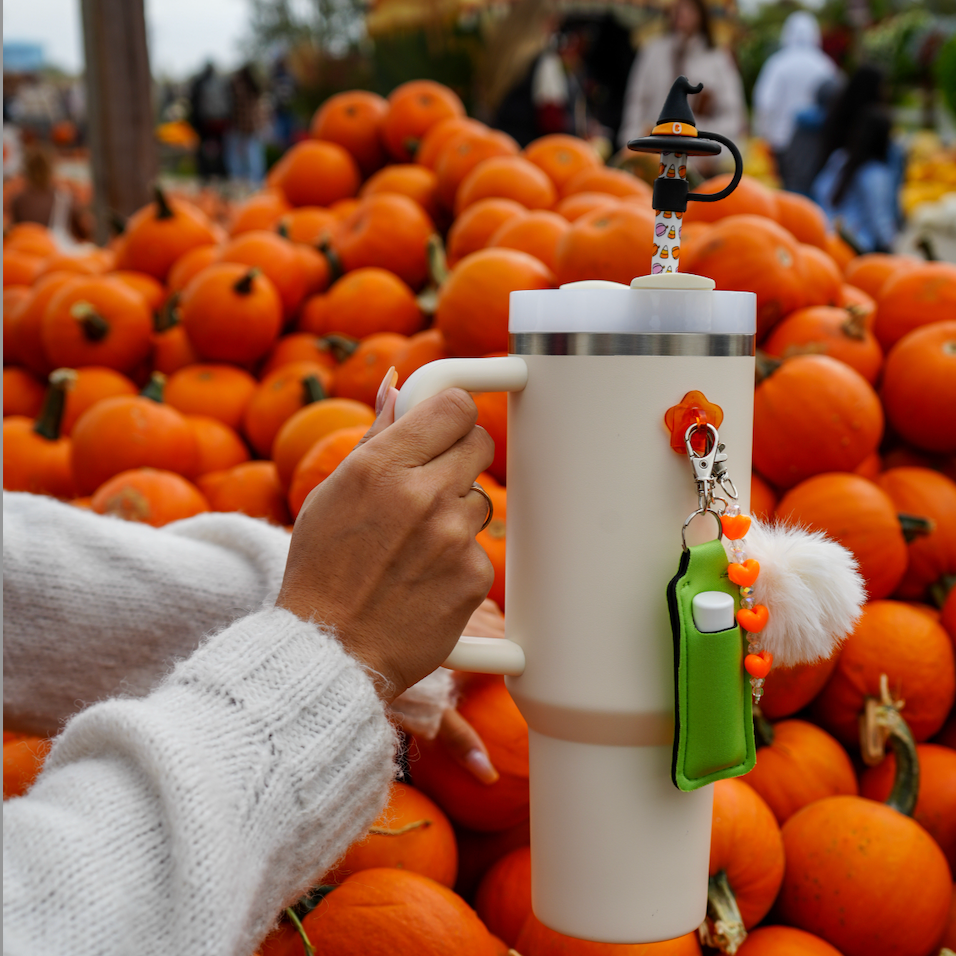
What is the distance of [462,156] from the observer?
6.43ft

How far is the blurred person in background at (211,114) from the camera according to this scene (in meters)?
8.78

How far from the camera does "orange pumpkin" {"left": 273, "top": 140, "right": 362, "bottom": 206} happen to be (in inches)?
91.4

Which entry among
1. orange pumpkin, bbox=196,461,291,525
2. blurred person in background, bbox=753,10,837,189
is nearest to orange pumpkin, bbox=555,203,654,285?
orange pumpkin, bbox=196,461,291,525

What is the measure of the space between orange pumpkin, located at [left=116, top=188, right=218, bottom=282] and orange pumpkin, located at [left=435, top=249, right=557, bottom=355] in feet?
3.46

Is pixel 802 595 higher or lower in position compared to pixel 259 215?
lower

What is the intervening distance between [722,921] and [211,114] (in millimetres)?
9299

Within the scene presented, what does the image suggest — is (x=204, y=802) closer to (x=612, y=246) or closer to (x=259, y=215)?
(x=612, y=246)

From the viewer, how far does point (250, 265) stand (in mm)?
1785

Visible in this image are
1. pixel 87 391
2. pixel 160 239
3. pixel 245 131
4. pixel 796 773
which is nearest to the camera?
pixel 796 773

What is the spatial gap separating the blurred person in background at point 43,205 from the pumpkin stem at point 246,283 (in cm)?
437

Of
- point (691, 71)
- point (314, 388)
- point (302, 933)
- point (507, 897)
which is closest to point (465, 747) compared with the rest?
point (507, 897)

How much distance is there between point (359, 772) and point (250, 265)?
1373 mm

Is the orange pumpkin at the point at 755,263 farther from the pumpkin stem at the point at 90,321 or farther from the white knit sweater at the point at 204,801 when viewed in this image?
the pumpkin stem at the point at 90,321

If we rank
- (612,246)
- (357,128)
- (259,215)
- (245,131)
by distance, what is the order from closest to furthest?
(612,246), (259,215), (357,128), (245,131)
